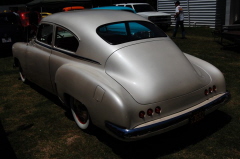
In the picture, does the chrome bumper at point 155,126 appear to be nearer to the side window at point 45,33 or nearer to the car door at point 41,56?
the car door at point 41,56

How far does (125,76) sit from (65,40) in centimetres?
147

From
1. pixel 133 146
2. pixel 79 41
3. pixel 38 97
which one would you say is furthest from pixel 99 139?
pixel 38 97

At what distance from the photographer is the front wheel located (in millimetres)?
3894

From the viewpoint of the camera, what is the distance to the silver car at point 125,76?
3.14 metres

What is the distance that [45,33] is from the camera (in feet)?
16.4

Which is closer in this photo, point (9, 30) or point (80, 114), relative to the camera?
point (80, 114)

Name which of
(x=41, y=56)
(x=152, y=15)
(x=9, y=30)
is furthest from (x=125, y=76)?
(x=152, y=15)

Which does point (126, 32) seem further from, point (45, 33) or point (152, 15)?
point (152, 15)

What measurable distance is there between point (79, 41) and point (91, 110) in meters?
1.11

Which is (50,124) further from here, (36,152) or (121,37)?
(121,37)

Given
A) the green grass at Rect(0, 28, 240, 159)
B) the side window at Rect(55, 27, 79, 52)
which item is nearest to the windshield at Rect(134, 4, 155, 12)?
the green grass at Rect(0, 28, 240, 159)

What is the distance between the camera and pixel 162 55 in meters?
3.70

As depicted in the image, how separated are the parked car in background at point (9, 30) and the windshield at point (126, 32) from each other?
7.12 m

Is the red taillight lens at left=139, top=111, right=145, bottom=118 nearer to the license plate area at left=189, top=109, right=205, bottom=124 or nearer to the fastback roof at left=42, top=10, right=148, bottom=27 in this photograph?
the license plate area at left=189, top=109, right=205, bottom=124
